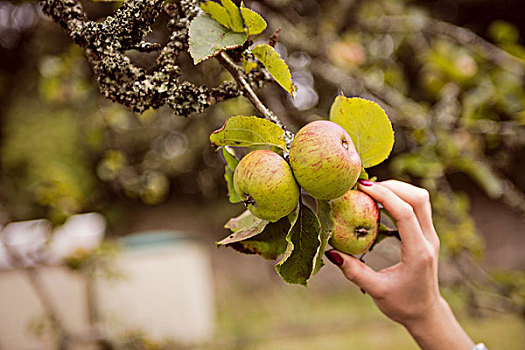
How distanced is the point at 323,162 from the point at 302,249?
111mm

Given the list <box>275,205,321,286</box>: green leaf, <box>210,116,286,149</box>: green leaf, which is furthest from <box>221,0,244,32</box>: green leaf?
<box>275,205,321,286</box>: green leaf

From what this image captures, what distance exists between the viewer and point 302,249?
554 mm

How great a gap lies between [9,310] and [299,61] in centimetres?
153

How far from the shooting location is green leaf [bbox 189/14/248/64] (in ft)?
1.63

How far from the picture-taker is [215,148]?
0.57 m

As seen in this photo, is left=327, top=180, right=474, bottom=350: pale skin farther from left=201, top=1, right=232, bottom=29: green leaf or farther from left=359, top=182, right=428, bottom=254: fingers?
left=201, top=1, right=232, bottom=29: green leaf

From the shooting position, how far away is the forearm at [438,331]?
0.77 m

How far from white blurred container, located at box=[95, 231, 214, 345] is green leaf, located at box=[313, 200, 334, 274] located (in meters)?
1.78

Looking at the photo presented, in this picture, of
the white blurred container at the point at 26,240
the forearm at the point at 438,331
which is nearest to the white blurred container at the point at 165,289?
the white blurred container at the point at 26,240

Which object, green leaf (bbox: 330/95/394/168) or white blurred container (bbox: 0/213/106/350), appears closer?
green leaf (bbox: 330/95/394/168)

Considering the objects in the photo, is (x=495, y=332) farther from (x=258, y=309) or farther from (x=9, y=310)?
(x=9, y=310)

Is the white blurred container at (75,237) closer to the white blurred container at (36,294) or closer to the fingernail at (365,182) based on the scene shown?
the white blurred container at (36,294)

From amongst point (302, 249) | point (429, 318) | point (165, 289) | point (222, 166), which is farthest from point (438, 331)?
point (165, 289)

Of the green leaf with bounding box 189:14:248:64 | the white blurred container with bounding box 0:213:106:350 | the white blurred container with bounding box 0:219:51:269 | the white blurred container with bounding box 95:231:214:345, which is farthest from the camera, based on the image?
the white blurred container with bounding box 95:231:214:345
